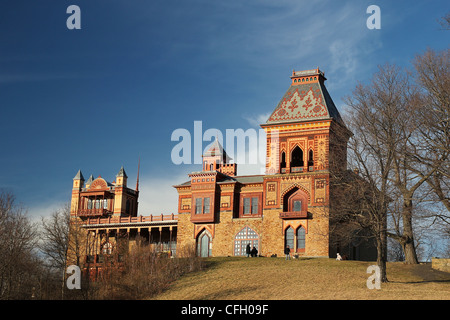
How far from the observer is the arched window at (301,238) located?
178ft

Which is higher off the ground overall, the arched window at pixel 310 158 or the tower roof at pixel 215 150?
the tower roof at pixel 215 150

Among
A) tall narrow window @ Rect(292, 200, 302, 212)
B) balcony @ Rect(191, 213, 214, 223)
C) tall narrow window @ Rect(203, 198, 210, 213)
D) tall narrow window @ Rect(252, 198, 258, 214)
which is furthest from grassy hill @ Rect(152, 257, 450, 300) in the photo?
tall narrow window @ Rect(203, 198, 210, 213)

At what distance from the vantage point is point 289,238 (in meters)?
55.0

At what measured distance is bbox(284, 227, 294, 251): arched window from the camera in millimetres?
54688

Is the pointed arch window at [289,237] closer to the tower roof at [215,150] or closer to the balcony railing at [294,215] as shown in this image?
the balcony railing at [294,215]

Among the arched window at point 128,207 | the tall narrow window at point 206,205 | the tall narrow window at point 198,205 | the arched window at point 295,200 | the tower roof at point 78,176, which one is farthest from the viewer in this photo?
the tower roof at point 78,176

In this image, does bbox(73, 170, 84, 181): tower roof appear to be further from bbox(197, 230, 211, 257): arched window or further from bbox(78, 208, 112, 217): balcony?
bbox(197, 230, 211, 257): arched window

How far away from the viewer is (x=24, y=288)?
5144 cm

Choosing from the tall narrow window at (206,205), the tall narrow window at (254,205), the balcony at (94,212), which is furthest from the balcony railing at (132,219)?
the tall narrow window at (254,205)

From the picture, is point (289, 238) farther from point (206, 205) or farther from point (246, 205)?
point (206, 205)

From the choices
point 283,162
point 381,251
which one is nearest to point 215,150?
point 283,162

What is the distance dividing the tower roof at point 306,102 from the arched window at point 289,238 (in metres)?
10.1

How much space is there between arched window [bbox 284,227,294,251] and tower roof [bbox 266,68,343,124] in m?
10.1

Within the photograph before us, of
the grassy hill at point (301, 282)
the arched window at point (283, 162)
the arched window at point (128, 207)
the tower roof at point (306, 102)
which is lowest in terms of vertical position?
the grassy hill at point (301, 282)
